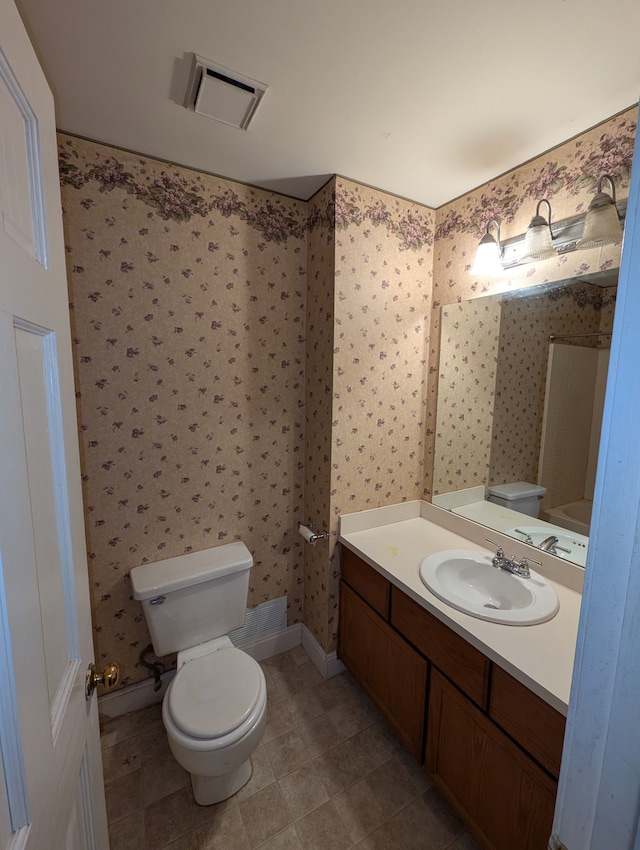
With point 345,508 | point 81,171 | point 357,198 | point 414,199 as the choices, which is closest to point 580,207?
point 414,199

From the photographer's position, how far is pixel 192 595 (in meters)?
1.54

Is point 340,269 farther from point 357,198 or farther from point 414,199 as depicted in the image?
point 414,199

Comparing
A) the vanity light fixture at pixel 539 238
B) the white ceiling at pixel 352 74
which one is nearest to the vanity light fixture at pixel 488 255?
the vanity light fixture at pixel 539 238

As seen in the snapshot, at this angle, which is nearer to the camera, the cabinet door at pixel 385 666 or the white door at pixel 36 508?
the white door at pixel 36 508

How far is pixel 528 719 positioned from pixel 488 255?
1.58 meters

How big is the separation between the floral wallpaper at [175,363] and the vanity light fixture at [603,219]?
1.16m

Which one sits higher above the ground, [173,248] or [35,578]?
[173,248]

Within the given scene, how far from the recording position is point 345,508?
1.75m

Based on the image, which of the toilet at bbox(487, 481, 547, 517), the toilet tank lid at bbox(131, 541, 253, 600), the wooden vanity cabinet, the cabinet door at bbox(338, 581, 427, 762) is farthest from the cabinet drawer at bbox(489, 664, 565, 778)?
the toilet tank lid at bbox(131, 541, 253, 600)

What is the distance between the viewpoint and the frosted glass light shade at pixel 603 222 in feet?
3.67

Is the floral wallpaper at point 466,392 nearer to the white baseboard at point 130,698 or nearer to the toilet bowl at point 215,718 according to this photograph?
the toilet bowl at point 215,718

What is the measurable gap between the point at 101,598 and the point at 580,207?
2408mm

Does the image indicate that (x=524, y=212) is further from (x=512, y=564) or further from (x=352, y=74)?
(x=512, y=564)

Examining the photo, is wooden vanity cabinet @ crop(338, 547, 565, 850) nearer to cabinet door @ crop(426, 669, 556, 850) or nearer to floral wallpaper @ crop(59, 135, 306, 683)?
cabinet door @ crop(426, 669, 556, 850)
